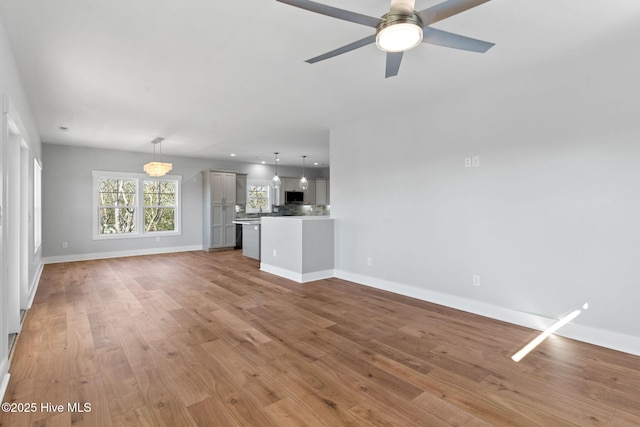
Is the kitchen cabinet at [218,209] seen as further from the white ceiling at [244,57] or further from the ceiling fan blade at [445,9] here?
the ceiling fan blade at [445,9]

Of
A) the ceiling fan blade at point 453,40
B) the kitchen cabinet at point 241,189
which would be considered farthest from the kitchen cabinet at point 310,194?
the ceiling fan blade at point 453,40

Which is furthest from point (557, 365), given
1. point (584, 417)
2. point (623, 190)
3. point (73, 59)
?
point (73, 59)

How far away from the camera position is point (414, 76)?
Result: 129 inches

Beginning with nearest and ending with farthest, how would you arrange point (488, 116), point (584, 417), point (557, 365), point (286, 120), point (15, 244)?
point (584, 417), point (557, 365), point (15, 244), point (488, 116), point (286, 120)

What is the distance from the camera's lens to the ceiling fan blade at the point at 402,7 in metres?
1.74

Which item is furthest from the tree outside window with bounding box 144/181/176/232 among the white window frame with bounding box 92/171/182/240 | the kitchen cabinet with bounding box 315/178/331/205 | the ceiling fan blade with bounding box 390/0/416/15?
the ceiling fan blade with bounding box 390/0/416/15

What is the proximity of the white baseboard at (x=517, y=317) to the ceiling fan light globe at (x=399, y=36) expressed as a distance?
9.35ft

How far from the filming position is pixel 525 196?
321 centimetres

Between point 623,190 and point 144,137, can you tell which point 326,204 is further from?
point 623,190

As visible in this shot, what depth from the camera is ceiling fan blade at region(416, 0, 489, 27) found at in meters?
1.70

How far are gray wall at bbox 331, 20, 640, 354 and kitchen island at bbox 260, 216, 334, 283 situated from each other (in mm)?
926

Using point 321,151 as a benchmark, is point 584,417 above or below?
below

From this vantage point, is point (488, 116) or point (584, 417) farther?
point (488, 116)

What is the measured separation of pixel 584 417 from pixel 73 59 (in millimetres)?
4697
